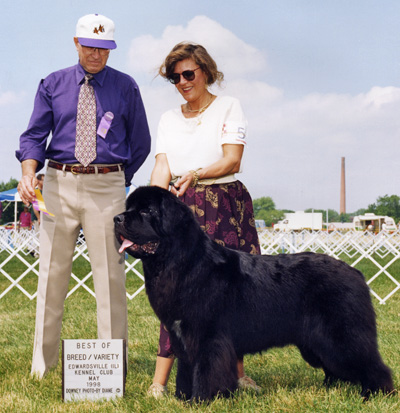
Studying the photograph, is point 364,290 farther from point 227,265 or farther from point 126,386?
point 126,386

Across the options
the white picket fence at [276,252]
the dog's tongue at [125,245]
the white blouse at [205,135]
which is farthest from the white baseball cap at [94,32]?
the white picket fence at [276,252]

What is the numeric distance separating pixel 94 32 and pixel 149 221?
1318mm

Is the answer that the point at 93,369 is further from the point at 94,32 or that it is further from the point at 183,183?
the point at 94,32

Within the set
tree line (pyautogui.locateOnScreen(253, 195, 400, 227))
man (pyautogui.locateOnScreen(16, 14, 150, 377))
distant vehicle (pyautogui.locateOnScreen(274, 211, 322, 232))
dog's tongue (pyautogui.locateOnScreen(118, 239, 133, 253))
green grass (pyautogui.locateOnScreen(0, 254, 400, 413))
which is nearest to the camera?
dog's tongue (pyautogui.locateOnScreen(118, 239, 133, 253))

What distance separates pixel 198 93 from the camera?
11.3ft

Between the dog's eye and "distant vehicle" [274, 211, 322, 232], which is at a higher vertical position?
the dog's eye

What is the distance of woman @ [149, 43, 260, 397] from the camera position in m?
3.35

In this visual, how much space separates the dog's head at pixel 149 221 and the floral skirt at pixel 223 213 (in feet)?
1.47

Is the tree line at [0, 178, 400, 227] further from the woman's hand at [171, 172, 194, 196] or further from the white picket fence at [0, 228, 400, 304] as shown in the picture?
the woman's hand at [171, 172, 194, 196]

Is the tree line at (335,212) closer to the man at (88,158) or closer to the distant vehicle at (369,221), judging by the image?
the distant vehicle at (369,221)

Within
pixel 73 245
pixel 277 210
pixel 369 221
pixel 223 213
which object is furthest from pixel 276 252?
pixel 277 210

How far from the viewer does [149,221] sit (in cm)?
285

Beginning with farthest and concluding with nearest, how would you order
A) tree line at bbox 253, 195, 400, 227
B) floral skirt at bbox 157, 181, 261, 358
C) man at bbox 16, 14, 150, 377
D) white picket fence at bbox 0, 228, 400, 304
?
tree line at bbox 253, 195, 400, 227 < white picket fence at bbox 0, 228, 400, 304 < man at bbox 16, 14, 150, 377 < floral skirt at bbox 157, 181, 261, 358

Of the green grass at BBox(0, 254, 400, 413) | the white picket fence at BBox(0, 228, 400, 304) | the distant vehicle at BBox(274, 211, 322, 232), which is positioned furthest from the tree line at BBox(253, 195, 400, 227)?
the green grass at BBox(0, 254, 400, 413)
